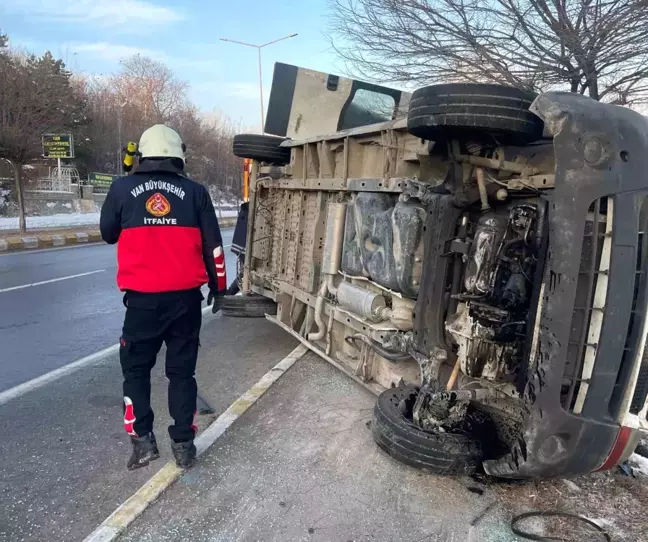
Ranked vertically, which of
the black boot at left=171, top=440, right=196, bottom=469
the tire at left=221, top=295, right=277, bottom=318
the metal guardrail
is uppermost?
the tire at left=221, top=295, right=277, bottom=318

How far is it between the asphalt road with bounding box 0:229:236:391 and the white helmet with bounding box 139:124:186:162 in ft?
8.64

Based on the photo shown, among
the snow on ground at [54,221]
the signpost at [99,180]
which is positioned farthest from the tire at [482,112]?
the signpost at [99,180]

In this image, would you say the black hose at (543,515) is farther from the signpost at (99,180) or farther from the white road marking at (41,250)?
the signpost at (99,180)

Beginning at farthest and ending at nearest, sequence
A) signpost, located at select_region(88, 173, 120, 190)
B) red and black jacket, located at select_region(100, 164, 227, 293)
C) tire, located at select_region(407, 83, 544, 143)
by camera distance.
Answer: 1. signpost, located at select_region(88, 173, 120, 190)
2. red and black jacket, located at select_region(100, 164, 227, 293)
3. tire, located at select_region(407, 83, 544, 143)

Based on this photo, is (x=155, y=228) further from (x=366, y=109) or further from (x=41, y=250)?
(x=41, y=250)

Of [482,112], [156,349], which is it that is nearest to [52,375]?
[156,349]

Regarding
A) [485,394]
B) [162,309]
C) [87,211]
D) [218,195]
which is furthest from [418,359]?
[218,195]

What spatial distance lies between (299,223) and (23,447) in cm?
300

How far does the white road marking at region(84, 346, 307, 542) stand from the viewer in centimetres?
277

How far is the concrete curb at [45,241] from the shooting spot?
15.7 meters

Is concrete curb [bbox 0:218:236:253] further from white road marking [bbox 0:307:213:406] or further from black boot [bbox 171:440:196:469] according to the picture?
black boot [bbox 171:440:196:469]

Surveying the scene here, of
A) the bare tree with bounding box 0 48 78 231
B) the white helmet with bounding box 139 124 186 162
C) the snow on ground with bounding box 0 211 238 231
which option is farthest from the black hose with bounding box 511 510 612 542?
the snow on ground with bounding box 0 211 238 231

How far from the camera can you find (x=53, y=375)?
5102 millimetres

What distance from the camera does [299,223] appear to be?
5598mm
